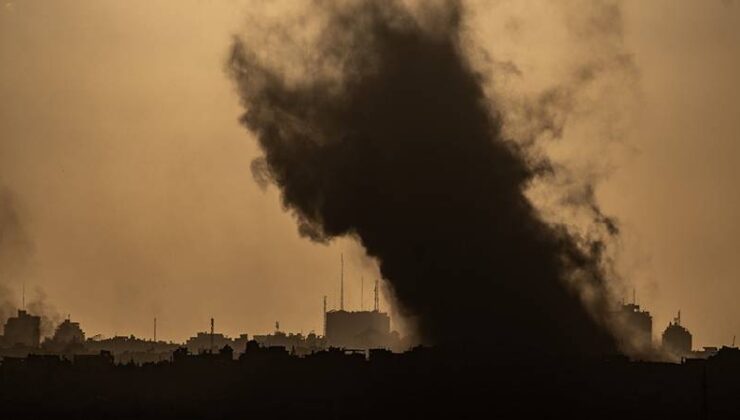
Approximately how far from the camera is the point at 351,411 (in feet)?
529

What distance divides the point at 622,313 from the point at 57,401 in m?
51.6

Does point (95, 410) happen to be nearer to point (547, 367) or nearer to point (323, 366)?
point (323, 366)

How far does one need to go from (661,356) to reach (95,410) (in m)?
52.5

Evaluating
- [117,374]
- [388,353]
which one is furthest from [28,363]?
[388,353]

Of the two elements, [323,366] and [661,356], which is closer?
[323,366]

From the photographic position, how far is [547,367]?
165m

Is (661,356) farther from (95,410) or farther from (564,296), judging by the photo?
(95,410)

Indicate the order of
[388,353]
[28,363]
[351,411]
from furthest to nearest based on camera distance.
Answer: [28,363] → [388,353] → [351,411]

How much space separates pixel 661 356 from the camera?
624 feet

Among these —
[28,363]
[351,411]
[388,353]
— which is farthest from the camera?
[28,363]

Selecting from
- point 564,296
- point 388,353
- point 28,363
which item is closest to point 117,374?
point 28,363

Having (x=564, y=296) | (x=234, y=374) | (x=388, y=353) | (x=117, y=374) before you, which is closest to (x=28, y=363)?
(x=117, y=374)

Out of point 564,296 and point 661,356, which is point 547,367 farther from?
point 661,356

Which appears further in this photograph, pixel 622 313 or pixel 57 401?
pixel 622 313
